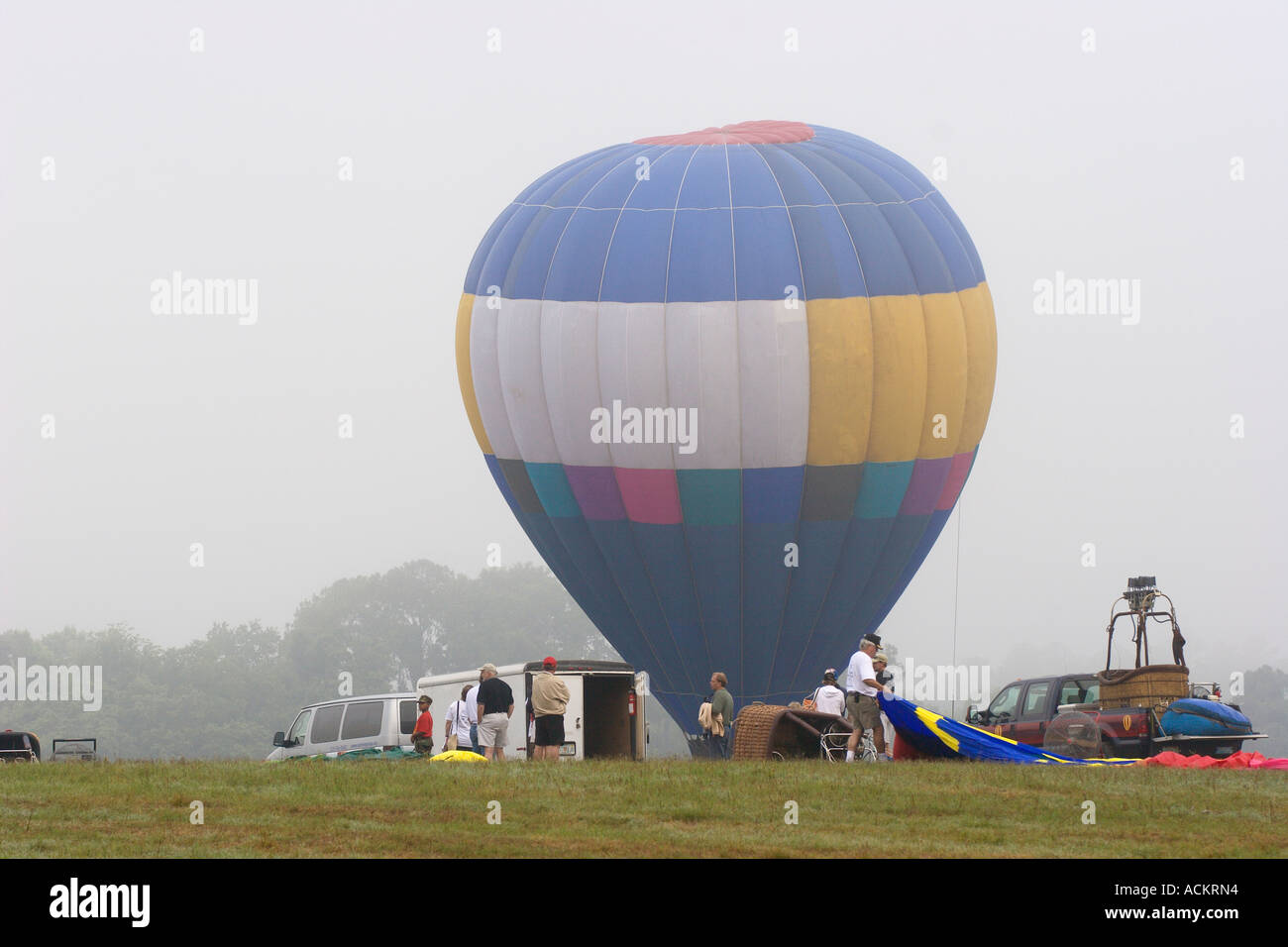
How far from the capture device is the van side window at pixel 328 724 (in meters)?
28.3

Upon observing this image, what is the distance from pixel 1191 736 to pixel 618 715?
9916 millimetres

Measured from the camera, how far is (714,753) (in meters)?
29.3

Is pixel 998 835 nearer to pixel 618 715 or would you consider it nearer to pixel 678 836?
pixel 678 836

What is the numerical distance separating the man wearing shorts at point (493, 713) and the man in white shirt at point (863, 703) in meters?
4.35

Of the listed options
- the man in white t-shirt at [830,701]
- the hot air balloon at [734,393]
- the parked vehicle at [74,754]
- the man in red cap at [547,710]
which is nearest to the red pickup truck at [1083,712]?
the man in white t-shirt at [830,701]

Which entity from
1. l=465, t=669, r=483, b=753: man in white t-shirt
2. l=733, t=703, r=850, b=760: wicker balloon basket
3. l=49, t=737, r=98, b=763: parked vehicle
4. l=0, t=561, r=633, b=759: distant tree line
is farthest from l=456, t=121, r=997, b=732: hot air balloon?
l=0, t=561, r=633, b=759: distant tree line

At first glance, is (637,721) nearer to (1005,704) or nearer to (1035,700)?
(1005,704)

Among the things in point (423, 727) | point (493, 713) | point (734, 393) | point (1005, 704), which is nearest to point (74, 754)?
point (423, 727)

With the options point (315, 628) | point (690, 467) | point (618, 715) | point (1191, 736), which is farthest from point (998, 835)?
point (315, 628)

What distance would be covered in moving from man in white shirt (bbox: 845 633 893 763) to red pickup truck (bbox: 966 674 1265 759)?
3310 mm

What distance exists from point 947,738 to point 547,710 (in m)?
5.05

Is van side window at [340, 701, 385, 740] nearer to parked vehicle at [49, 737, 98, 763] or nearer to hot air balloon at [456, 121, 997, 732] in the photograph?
parked vehicle at [49, 737, 98, 763]

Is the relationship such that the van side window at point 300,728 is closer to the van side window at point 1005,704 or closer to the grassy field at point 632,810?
the grassy field at point 632,810
